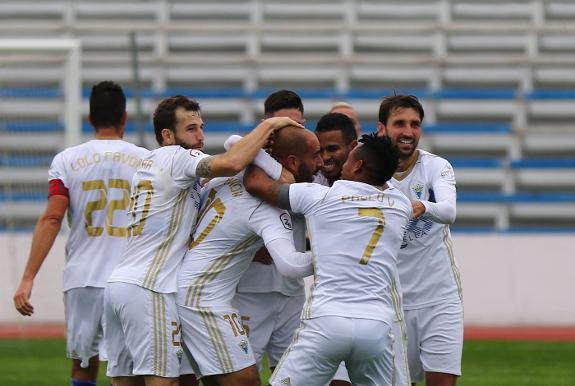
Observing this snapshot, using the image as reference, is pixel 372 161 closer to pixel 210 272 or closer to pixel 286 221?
pixel 286 221

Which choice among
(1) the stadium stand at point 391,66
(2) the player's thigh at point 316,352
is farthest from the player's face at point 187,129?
(1) the stadium stand at point 391,66

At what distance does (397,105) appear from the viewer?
7.79 m

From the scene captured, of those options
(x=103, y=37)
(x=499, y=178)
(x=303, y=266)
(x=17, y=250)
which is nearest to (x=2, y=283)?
(x=17, y=250)

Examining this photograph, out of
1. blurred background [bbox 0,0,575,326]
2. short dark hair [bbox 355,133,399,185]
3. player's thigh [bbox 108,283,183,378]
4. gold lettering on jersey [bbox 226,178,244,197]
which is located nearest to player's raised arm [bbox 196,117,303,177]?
gold lettering on jersey [bbox 226,178,244,197]

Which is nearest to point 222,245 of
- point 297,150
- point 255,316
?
point 297,150

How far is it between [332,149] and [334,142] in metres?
0.04

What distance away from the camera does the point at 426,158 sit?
309 inches

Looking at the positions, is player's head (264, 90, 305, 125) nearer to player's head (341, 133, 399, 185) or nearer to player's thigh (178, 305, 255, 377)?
player's head (341, 133, 399, 185)

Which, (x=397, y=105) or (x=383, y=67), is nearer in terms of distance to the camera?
(x=397, y=105)

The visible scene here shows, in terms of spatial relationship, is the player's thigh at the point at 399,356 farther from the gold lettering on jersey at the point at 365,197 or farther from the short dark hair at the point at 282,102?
the short dark hair at the point at 282,102

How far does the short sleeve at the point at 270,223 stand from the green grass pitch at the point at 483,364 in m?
4.67

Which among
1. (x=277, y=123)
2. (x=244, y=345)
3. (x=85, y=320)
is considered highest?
(x=277, y=123)

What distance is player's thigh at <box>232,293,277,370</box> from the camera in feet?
25.0

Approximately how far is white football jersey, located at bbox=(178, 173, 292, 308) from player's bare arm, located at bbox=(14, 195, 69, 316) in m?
1.56
